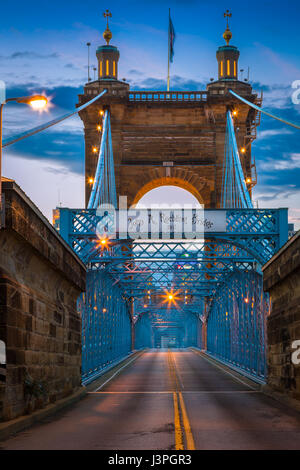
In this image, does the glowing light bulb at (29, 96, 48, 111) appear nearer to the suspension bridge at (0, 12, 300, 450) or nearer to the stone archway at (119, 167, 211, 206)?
the suspension bridge at (0, 12, 300, 450)

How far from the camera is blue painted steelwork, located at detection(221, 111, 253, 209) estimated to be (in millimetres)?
40734

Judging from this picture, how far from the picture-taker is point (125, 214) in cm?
3256

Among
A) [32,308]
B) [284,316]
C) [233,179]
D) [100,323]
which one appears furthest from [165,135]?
[32,308]

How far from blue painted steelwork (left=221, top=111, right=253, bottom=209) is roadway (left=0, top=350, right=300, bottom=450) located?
55.4 feet

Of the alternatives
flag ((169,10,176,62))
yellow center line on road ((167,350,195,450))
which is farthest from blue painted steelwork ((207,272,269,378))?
flag ((169,10,176,62))

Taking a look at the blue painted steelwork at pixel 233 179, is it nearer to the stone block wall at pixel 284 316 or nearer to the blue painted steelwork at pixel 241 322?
the blue painted steelwork at pixel 241 322

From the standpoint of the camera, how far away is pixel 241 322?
43375 millimetres

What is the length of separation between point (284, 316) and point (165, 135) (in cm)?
3777

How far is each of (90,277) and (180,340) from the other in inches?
4736

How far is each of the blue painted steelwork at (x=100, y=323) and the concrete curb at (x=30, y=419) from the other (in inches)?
396
